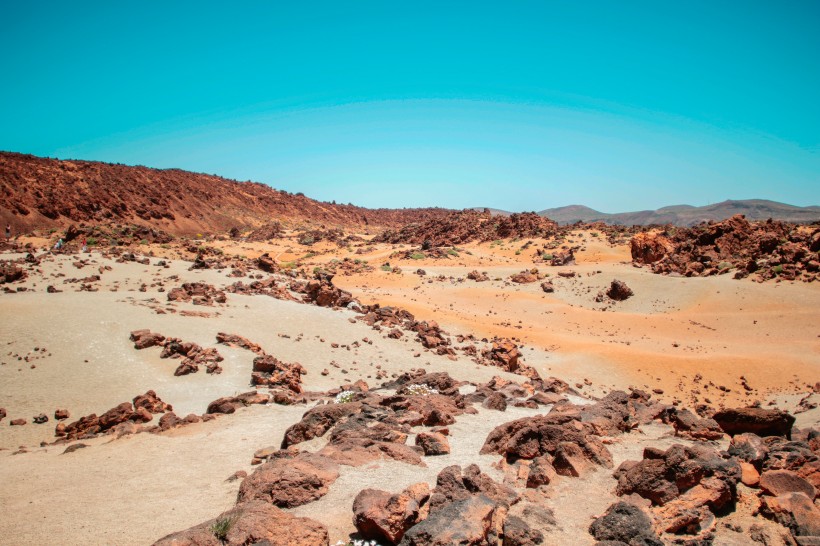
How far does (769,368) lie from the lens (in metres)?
14.8

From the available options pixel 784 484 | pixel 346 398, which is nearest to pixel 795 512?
pixel 784 484

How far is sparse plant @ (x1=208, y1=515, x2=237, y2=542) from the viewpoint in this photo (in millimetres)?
3939

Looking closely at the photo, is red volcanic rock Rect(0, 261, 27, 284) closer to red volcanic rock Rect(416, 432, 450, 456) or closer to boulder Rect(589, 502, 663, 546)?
red volcanic rock Rect(416, 432, 450, 456)

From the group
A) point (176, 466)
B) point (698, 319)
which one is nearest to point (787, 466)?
point (176, 466)

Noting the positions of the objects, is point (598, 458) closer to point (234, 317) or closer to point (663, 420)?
point (663, 420)

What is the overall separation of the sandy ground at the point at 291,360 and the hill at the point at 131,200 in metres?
26.5

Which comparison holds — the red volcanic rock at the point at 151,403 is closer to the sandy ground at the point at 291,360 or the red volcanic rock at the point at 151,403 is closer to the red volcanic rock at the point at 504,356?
the sandy ground at the point at 291,360

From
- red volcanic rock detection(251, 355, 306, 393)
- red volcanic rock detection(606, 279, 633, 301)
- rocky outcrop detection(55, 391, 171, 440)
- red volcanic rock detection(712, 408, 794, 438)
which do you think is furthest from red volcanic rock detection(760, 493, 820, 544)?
red volcanic rock detection(606, 279, 633, 301)

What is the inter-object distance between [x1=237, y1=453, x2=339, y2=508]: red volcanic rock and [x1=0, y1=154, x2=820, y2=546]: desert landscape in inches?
1.1

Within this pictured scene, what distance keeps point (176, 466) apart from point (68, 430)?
3954mm

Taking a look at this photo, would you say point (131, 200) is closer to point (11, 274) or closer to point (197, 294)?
point (11, 274)

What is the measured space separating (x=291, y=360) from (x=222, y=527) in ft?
31.3

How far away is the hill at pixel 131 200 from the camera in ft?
132

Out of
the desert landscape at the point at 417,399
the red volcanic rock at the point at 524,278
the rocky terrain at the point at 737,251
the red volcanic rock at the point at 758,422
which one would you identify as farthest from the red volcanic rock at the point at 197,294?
the rocky terrain at the point at 737,251
